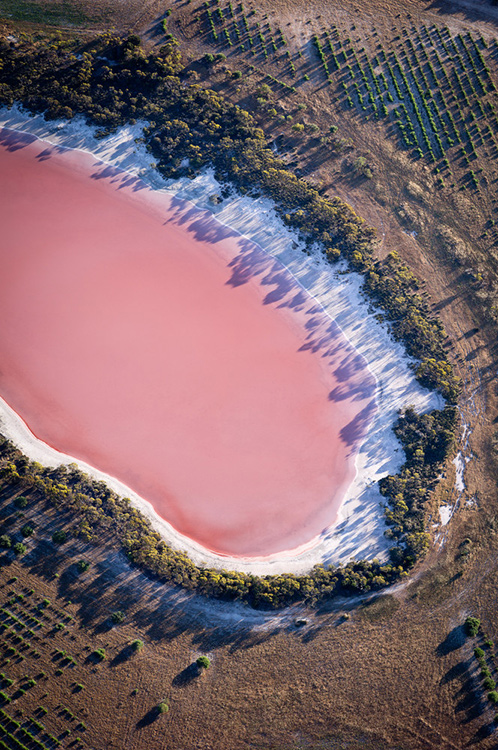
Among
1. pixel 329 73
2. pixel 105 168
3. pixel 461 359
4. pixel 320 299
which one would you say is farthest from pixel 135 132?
pixel 461 359

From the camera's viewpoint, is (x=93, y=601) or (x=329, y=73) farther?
(x=329, y=73)

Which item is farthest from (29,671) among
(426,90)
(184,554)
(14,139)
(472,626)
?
(426,90)

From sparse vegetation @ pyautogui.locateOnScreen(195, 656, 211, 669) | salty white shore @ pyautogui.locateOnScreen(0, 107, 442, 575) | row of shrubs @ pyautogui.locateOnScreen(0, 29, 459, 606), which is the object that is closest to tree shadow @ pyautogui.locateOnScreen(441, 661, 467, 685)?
row of shrubs @ pyautogui.locateOnScreen(0, 29, 459, 606)

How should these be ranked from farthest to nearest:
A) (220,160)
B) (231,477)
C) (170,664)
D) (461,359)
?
(220,160) → (461,359) → (231,477) → (170,664)

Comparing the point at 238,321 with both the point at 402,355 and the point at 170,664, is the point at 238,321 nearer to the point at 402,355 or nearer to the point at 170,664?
the point at 402,355

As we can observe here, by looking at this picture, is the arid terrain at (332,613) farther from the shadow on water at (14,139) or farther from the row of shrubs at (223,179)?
the shadow on water at (14,139)

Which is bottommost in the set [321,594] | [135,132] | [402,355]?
[321,594]
